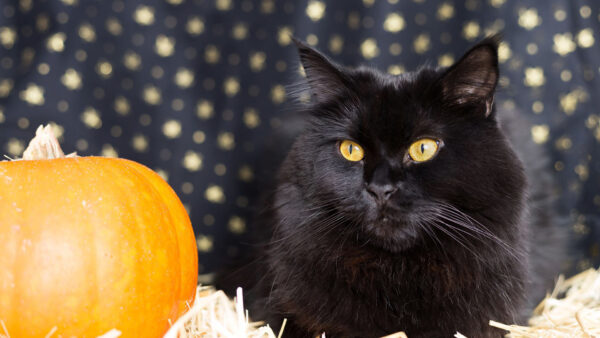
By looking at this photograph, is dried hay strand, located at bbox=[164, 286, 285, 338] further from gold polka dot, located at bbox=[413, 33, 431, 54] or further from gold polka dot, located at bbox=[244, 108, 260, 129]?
gold polka dot, located at bbox=[413, 33, 431, 54]

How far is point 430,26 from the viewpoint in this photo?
1.91 metres

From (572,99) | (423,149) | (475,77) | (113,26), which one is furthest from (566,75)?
(113,26)

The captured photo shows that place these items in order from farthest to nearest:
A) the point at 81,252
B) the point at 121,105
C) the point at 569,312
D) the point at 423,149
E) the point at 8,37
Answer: the point at 121,105 → the point at 8,37 → the point at 569,312 → the point at 423,149 → the point at 81,252

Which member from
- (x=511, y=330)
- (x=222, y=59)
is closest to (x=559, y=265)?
(x=511, y=330)

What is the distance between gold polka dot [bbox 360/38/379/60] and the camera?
1919mm

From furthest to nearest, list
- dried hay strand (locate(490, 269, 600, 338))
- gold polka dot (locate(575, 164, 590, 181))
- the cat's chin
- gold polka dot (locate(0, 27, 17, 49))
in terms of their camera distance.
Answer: gold polka dot (locate(575, 164, 590, 181)) → gold polka dot (locate(0, 27, 17, 49)) → dried hay strand (locate(490, 269, 600, 338)) → the cat's chin

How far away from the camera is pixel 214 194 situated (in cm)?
193

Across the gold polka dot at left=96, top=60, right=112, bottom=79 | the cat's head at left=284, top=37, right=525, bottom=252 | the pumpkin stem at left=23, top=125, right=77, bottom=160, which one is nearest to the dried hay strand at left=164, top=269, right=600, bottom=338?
the cat's head at left=284, top=37, right=525, bottom=252

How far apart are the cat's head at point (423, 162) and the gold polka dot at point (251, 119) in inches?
26.8

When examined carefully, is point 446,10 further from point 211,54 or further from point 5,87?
point 5,87

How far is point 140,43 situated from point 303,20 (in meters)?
0.57

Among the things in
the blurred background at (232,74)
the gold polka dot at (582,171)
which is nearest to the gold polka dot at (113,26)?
the blurred background at (232,74)

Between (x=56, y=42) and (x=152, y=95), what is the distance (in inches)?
13.6

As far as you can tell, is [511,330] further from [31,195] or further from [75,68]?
[75,68]
